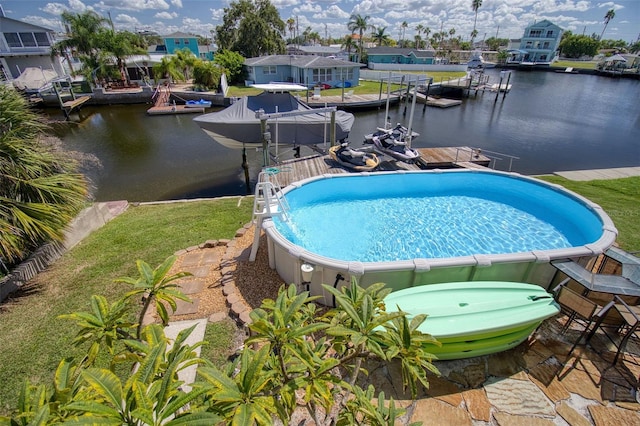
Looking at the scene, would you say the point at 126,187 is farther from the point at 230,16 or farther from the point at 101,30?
the point at 230,16

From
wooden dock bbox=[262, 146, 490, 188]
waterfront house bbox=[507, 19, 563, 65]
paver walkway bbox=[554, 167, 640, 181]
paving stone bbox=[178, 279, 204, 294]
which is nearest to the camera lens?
paving stone bbox=[178, 279, 204, 294]

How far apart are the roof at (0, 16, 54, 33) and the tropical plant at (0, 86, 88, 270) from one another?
134ft

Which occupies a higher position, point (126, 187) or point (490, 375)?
point (490, 375)

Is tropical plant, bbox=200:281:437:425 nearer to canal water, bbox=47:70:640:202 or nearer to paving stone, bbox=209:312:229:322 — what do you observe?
paving stone, bbox=209:312:229:322

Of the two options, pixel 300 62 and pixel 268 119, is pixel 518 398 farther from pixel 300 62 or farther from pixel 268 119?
pixel 300 62

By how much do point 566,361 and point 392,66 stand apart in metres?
56.9

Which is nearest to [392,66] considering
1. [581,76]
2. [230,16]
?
[230,16]

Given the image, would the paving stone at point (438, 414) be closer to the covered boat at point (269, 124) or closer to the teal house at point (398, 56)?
the covered boat at point (269, 124)

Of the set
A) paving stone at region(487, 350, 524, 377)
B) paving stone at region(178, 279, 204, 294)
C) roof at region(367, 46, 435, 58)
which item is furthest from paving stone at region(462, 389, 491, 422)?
roof at region(367, 46, 435, 58)

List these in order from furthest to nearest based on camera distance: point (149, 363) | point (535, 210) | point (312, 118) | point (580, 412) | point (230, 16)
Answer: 1. point (230, 16)
2. point (312, 118)
3. point (535, 210)
4. point (580, 412)
5. point (149, 363)

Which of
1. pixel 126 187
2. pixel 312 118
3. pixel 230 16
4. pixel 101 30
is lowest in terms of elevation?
pixel 126 187

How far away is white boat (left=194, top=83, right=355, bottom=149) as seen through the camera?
39.1 ft

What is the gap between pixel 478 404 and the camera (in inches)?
151

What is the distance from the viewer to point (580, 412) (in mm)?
3738
